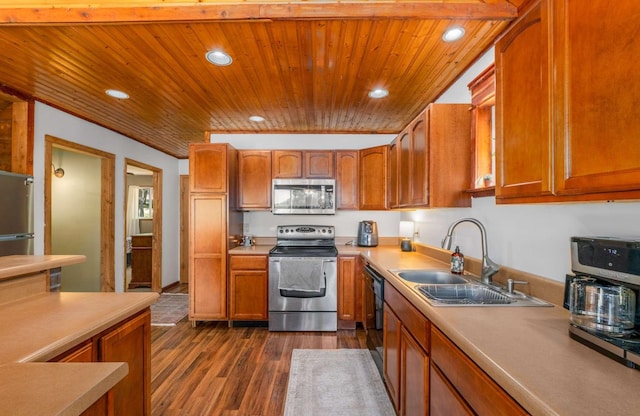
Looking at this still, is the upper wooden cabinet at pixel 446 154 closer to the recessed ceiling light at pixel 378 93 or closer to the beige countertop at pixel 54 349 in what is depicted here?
the recessed ceiling light at pixel 378 93

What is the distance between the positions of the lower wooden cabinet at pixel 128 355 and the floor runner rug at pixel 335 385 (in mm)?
977

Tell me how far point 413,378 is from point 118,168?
4.41 metres

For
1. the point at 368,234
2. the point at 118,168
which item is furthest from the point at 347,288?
the point at 118,168

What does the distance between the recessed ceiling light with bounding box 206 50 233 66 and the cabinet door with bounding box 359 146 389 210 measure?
6.82 feet

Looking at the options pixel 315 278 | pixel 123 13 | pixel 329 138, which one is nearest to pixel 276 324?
pixel 315 278

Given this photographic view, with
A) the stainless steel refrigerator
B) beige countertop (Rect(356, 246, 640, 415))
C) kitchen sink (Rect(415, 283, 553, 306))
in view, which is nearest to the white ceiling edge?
the stainless steel refrigerator

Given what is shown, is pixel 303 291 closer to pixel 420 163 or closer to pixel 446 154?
pixel 420 163

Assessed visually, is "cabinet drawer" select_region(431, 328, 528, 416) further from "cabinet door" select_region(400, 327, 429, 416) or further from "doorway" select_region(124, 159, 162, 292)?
"doorway" select_region(124, 159, 162, 292)

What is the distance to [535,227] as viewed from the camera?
63.1 inches

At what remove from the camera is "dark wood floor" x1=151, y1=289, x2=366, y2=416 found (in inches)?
83.0

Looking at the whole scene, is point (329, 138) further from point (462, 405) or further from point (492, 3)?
point (462, 405)

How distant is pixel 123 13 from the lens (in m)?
1.68

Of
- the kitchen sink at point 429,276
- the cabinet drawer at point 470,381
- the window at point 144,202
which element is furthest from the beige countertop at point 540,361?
the window at point 144,202

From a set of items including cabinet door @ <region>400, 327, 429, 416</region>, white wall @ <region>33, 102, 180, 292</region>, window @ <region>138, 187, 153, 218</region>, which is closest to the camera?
cabinet door @ <region>400, 327, 429, 416</region>
